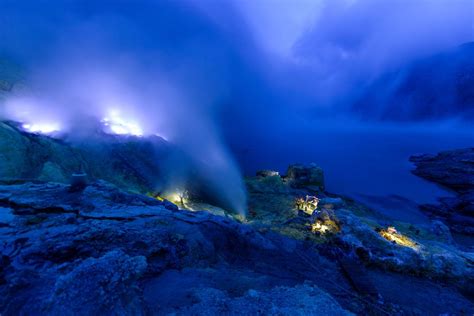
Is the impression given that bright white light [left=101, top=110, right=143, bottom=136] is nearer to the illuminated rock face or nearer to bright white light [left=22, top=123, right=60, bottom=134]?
bright white light [left=22, top=123, right=60, bottom=134]

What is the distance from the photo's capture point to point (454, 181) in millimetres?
61406

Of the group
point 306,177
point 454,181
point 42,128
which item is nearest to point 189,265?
point 42,128

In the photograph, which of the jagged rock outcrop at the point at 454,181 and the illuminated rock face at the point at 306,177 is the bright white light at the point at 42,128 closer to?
the illuminated rock face at the point at 306,177

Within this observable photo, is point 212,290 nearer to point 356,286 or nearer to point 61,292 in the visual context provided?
point 61,292

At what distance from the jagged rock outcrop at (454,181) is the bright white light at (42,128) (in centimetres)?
5642

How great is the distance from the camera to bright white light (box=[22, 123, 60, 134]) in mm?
19281

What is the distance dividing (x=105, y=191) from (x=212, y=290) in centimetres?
630

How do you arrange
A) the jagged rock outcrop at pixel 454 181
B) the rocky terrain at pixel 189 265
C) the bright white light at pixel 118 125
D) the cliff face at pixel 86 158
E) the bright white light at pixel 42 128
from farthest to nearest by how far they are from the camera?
1. the jagged rock outcrop at pixel 454 181
2. the bright white light at pixel 118 125
3. the bright white light at pixel 42 128
4. the cliff face at pixel 86 158
5. the rocky terrain at pixel 189 265

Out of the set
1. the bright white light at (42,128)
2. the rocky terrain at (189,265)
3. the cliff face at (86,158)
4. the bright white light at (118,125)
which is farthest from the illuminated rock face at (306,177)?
the bright white light at (42,128)

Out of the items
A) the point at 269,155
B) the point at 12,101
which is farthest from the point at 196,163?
the point at 269,155

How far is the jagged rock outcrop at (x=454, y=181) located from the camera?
38.1m

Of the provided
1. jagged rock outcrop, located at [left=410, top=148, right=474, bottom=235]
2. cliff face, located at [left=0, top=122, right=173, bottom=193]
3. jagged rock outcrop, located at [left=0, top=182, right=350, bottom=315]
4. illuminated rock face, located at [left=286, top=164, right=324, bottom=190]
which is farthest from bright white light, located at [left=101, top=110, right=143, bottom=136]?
jagged rock outcrop, located at [left=410, top=148, right=474, bottom=235]

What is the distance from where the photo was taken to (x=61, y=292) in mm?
3762

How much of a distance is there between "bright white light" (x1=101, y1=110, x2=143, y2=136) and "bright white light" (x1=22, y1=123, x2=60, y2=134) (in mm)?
4551
